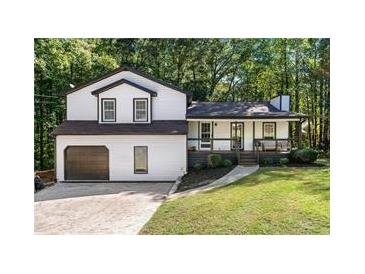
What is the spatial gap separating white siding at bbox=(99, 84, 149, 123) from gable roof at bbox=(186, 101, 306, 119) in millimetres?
2358

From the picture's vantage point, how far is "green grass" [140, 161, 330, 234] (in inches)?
259

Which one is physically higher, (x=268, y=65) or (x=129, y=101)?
(x=268, y=65)

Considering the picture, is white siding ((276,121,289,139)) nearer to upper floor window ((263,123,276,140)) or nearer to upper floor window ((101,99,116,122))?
upper floor window ((263,123,276,140))

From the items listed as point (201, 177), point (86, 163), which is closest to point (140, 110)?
point (86, 163)

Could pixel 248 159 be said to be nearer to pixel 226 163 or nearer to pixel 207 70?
pixel 226 163

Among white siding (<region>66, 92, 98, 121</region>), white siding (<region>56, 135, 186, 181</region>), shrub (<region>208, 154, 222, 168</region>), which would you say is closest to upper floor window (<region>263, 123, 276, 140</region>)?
shrub (<region>208, 154, 222, 168</region>)

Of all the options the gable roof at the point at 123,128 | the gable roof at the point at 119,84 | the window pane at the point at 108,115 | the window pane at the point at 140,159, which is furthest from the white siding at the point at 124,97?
the window pane at the point at 140,159

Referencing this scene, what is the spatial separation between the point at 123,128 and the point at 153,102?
5.70 feet

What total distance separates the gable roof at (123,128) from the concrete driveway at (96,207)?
2.04 meters

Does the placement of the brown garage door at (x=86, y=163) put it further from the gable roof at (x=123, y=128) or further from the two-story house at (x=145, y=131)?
the gable roof at (x=123, y=128)

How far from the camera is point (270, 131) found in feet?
49.4
